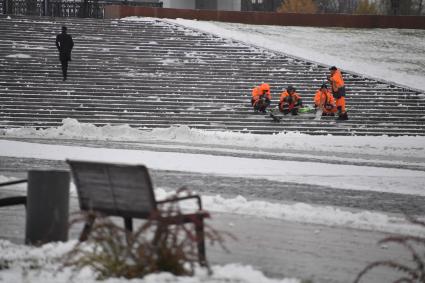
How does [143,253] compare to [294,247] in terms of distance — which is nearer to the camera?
[143,253]

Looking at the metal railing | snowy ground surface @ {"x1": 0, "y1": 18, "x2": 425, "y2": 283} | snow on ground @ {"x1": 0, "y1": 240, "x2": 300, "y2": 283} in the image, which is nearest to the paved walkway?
snowy ground surface @ {"x1": 0, "y1": 18, "x2": 425, "y2": 283}

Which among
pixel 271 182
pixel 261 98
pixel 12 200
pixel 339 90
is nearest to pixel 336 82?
pixel 339 90

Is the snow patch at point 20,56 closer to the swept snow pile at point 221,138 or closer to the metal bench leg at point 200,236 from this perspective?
the swept snow pile at point 221,138

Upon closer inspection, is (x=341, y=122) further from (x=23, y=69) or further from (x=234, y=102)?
(x=23, y=69)

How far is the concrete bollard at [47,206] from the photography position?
8.20 m

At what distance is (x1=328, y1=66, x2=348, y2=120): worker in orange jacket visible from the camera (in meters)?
27.0

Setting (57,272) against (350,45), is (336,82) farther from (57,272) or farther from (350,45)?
(57,272)

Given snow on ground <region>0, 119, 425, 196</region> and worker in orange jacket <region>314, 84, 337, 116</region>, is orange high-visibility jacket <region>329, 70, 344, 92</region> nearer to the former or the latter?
worker in orange jacket <region>314, 84, 337, 116</region>

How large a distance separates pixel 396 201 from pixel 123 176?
23.9 ft

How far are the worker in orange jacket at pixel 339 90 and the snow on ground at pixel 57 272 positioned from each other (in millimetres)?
19557

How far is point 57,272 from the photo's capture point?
7117 millimetres

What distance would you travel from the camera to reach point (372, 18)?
52281mm

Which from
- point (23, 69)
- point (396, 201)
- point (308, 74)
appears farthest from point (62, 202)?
point (308, 74)

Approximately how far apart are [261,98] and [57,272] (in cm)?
2043
